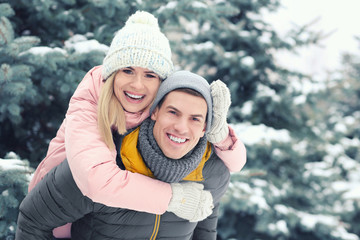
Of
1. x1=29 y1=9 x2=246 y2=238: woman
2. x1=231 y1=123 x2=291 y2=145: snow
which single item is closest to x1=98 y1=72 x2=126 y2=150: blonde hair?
x1=29 y1=9 x2=246 y2=238: woman

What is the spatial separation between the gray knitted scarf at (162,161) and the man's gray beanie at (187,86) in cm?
18

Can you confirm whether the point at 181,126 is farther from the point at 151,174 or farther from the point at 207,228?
the point at 207,228

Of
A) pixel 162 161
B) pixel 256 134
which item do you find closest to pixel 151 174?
pixel 162 161

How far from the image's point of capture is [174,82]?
62.5 inches

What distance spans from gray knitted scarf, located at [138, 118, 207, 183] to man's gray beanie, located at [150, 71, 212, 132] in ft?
0.58

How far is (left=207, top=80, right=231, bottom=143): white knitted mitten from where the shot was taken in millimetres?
1638

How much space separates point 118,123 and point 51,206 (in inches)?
20.9

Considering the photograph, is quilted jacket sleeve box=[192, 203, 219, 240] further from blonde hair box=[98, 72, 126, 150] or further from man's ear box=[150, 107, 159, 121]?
blonde hair box=[98, 72, 126, 150]

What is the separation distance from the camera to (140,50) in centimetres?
170

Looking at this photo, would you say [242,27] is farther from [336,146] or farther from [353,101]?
[353,101]

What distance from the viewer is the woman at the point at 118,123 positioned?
1.40m

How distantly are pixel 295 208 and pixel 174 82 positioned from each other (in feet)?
13.0

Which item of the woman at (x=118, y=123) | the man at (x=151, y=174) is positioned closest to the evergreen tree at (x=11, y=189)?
the woman at (x=118, y=123)

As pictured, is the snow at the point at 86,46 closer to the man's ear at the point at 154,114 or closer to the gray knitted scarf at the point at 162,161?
the man's ear at the point at 154,114
